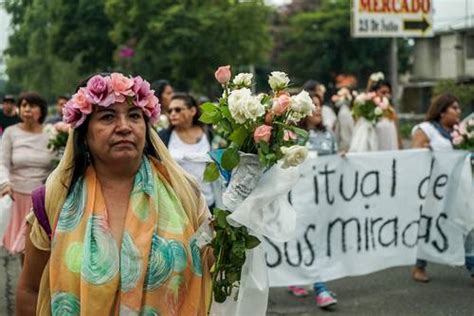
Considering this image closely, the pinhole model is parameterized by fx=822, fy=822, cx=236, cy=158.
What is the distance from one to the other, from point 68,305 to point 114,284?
0.16 m

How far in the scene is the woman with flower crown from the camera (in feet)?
8.31

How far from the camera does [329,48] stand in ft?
155

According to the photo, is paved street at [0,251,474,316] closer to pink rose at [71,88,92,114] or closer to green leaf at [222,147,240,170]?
green leaf at [222,147,240,170]

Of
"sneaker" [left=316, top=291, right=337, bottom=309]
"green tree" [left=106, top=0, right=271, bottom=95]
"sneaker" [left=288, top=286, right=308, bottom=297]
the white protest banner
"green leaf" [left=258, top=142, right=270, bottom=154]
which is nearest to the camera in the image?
"green leaf" [left=258, top=142, right=270, bottom=154]

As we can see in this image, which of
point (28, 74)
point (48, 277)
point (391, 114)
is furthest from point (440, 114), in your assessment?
point (28, 74)

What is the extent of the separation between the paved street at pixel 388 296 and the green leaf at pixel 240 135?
11.8ft

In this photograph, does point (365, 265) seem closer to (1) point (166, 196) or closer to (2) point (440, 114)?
(2) point (440, 114)

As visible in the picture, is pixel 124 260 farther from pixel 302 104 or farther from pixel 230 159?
pixel 302 104

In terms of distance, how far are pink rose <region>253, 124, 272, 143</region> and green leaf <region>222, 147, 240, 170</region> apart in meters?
0.10

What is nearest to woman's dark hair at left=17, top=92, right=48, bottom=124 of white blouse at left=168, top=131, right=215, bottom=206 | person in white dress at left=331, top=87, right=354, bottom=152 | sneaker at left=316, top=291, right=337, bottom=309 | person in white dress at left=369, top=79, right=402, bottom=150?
white blouse at left=168, top=131, right=215, bottom=206

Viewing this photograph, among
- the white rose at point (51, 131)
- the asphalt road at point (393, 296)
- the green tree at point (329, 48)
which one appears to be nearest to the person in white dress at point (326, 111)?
the asphalt road at point (393, 296)

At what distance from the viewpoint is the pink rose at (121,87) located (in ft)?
8.56

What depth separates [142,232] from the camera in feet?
8.44

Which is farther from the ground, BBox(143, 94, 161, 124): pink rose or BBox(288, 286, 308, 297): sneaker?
BBox(143, 94, 161, 124): pink rose
